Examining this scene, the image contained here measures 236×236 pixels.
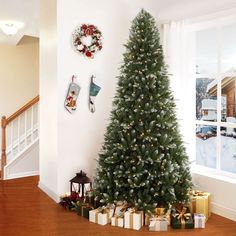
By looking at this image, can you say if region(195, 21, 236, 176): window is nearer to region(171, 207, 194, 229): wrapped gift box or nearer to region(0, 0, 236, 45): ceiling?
region(0, 0, 236, 45): ceiling

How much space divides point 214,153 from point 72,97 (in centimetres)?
182

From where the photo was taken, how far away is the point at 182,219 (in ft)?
11.8

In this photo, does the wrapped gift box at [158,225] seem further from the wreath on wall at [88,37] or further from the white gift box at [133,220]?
the wreath on wall at [88,37]

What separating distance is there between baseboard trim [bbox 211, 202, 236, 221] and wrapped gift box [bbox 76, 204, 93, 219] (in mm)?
1387

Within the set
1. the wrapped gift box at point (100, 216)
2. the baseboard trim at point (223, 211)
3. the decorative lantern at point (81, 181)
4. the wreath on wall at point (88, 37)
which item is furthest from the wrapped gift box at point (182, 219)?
the wreath on wall at point (88, 37)

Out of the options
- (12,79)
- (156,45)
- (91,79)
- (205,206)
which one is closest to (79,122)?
(91,79)

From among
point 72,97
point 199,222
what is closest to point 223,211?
point 199,222

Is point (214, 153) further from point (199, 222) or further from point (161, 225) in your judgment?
point (161, 225)

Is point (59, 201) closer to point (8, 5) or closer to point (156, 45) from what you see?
point (156, 45)

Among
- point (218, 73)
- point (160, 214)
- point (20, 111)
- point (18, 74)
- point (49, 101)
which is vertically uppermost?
point (18, 74)

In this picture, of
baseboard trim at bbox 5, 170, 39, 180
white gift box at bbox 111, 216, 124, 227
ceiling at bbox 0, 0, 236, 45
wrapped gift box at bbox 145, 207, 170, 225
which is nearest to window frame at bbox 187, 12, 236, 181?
ceiling at bbox 0, 0, 236, 45

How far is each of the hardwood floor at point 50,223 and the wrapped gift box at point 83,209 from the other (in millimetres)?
53

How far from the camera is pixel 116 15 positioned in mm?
4586

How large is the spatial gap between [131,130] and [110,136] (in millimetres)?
263
